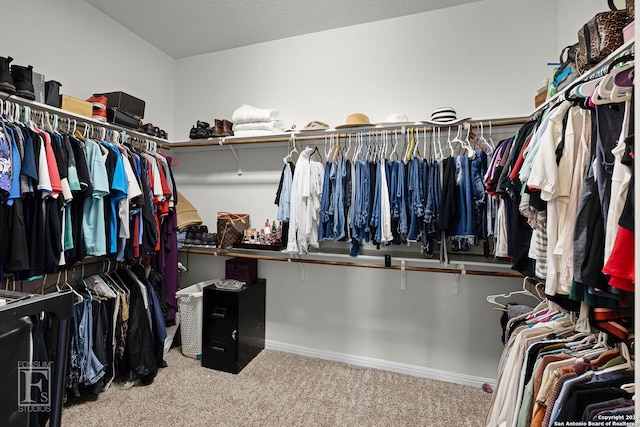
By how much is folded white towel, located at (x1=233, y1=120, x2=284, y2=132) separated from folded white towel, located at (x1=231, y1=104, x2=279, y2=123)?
0.03 m

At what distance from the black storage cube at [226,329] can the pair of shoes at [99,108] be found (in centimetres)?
148

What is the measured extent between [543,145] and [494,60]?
61.9 inches

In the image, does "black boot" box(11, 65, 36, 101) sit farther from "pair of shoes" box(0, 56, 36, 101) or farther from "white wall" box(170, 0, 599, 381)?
"white wall" box(170, 0, 599, 381)

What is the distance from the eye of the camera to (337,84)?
108 inches

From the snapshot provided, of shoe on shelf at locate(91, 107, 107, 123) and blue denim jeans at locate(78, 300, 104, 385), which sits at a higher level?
shoe on shelf at locate(91, 107, 107, 123)

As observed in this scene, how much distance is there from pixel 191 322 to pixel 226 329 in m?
0.39

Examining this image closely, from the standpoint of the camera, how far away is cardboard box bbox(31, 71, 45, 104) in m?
1.87

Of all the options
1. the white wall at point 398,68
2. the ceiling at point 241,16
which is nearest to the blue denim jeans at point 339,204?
the white wall at point 398,68

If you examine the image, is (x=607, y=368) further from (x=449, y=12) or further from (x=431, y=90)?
(x=449, y=12)

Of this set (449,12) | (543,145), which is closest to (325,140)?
(449,12)

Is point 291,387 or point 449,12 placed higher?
point 449,12

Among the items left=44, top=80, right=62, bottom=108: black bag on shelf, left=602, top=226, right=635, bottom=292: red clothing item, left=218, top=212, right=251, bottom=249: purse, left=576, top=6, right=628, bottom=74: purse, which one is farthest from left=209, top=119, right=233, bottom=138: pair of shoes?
left=602, top=226, right=635, bottom=292: red clothing item

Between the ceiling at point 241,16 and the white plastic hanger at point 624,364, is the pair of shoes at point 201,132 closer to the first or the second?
the ceiling at point 241,16

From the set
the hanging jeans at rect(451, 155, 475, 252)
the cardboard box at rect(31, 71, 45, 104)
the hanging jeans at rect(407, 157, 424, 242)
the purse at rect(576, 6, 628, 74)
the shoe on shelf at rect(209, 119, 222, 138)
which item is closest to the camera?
the purse at rect(576, 6, 628, 74)
